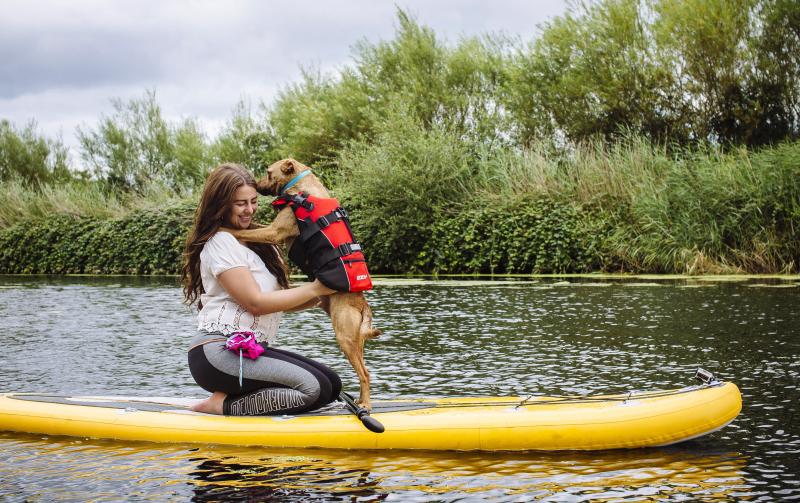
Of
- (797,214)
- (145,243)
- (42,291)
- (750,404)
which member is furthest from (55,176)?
(750,404)

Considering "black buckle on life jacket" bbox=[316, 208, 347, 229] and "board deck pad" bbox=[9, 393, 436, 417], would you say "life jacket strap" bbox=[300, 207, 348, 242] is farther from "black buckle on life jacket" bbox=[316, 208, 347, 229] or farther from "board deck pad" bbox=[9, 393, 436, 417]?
"board deck pad" bbox=[9, 393, 436, 417]

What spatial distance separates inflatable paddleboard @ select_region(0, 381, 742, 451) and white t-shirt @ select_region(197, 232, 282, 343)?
0.47 metres

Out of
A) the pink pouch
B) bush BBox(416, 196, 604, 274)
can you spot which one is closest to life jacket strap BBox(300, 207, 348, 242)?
the pink pouch

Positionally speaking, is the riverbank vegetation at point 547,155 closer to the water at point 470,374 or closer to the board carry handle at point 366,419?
the water at point 470,374

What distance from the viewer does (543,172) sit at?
61.8ft

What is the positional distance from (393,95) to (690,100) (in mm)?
8264

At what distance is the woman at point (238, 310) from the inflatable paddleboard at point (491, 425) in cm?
11

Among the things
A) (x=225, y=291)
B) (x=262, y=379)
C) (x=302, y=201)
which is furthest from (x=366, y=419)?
(x=302, y=201)

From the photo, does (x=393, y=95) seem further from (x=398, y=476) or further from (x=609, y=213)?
(x=398, y=476)

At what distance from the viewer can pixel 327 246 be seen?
4445mm

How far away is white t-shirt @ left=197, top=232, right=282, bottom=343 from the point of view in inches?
179

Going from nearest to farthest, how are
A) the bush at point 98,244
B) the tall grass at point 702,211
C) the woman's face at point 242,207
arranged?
1. the woman's face at point 242,207
2. the tall grass at point 702,211
3. the bush at point 98,244

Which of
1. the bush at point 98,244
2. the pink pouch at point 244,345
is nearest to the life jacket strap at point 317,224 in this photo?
the pink pouch at point 244,345

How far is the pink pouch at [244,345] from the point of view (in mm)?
4531
